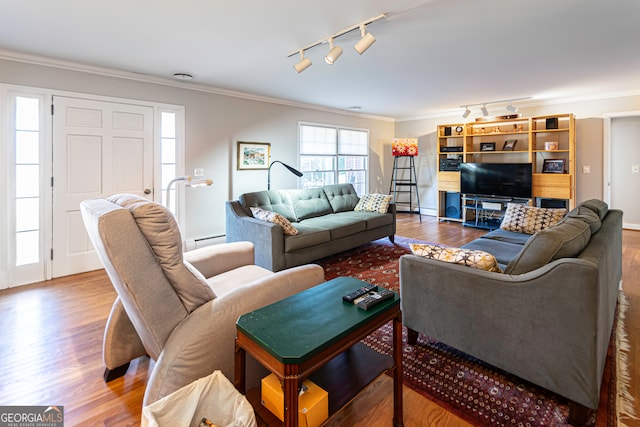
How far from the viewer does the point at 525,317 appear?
1646 mm

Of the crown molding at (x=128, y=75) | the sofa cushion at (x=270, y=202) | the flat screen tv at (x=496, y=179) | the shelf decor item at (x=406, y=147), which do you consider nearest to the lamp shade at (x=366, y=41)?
the sofa cushion at (x=270, y=202)

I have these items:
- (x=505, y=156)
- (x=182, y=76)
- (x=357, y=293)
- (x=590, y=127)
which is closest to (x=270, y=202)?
(x=182, y=76)

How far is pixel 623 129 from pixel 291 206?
5.61 meters

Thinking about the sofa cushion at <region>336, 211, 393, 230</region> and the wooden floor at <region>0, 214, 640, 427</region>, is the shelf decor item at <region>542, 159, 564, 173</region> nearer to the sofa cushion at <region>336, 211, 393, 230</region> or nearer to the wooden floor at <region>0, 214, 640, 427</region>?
the wooden floor at <region>0, 214, 640, 427</region>

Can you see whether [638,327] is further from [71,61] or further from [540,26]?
[71,61]

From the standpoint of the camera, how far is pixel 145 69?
3.83m

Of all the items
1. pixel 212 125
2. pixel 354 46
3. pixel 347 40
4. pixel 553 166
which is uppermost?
pixel 347 40

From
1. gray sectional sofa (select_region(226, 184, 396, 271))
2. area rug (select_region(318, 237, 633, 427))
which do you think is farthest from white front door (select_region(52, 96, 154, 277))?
area rug (select_region(318, 237, 633, 427))

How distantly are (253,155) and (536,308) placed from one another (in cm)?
450

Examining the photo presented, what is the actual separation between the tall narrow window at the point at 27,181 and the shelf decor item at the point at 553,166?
736cm

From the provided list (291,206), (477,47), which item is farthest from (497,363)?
(291,206)

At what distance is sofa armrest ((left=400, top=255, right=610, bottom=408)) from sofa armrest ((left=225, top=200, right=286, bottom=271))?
179 cm

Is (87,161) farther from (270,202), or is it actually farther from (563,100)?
(563,100)

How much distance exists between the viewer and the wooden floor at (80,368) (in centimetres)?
163
